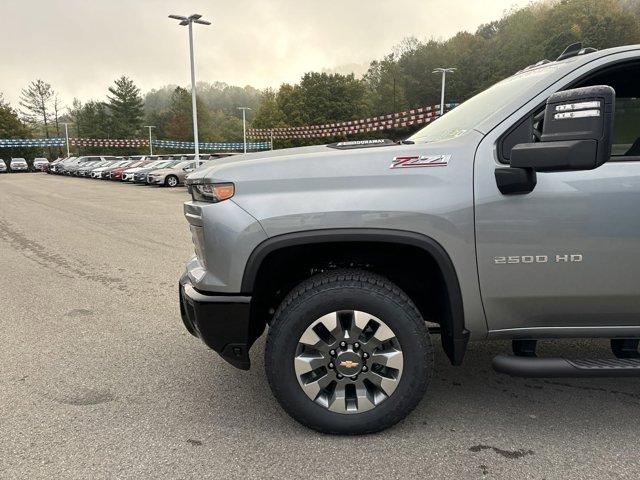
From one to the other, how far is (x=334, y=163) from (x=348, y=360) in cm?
101

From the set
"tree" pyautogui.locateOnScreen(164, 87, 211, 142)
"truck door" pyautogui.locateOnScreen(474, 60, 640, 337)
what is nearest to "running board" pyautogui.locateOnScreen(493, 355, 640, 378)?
"truck door" pyautogui.locateOnScreen(474, 60, 640, 337)

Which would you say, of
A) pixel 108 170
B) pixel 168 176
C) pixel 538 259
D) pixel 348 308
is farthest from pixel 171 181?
pixel 538 259

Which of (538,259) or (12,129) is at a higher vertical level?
(12,129)

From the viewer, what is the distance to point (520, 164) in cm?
226

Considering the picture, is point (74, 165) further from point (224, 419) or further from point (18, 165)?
point (224, 419)

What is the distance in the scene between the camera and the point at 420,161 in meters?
2.46

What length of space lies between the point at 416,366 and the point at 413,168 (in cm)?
101

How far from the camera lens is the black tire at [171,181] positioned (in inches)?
989

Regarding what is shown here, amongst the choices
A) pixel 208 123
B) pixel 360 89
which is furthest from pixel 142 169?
pixel 208 123

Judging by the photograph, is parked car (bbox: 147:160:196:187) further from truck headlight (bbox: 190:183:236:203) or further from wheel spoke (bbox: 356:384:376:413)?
wheel spoke (bbox: 356:384:376:413)

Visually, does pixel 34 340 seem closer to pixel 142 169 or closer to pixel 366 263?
pixel 366 263

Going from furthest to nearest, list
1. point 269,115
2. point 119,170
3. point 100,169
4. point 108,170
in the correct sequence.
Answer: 1. point 269,115
2. point 100,169
3. point 108,170
4. point 119,170

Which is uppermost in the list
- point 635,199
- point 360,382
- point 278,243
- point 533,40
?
point 533,40

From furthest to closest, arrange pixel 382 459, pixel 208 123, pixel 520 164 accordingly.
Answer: pixel 208 123 → pixel 382 459 → pixel 520 164
